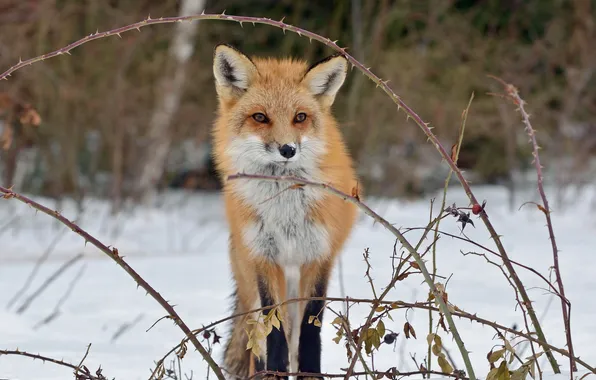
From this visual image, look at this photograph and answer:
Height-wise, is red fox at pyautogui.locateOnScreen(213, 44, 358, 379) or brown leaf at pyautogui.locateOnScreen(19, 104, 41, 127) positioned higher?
brown leaf at pyautogui.locateOnScreen(19, 104, 41, 127)

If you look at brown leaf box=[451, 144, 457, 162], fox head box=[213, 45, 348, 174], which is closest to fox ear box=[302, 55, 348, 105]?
fox head box=[213, 45, 348, 174]

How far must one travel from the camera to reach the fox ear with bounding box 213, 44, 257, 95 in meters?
2.94

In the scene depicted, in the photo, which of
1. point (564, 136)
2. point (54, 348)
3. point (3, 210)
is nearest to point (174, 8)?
point (3, 210)

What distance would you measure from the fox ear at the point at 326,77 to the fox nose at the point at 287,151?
35 cm

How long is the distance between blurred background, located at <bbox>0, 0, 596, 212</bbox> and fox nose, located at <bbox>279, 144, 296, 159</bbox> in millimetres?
6220

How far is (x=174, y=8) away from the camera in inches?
436

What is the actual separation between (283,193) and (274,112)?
0.34m

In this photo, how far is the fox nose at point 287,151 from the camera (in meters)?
2.83

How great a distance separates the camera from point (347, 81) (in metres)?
10.3

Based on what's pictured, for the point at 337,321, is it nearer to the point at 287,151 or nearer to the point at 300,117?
the point at 287,151

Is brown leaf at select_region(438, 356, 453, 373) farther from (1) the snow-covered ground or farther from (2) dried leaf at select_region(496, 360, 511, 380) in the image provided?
(1) the snow-covered ground

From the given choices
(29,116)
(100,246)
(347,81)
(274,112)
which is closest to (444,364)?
(100,246)

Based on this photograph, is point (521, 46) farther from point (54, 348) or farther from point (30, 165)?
point (54, 348)

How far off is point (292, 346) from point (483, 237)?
4264mm
